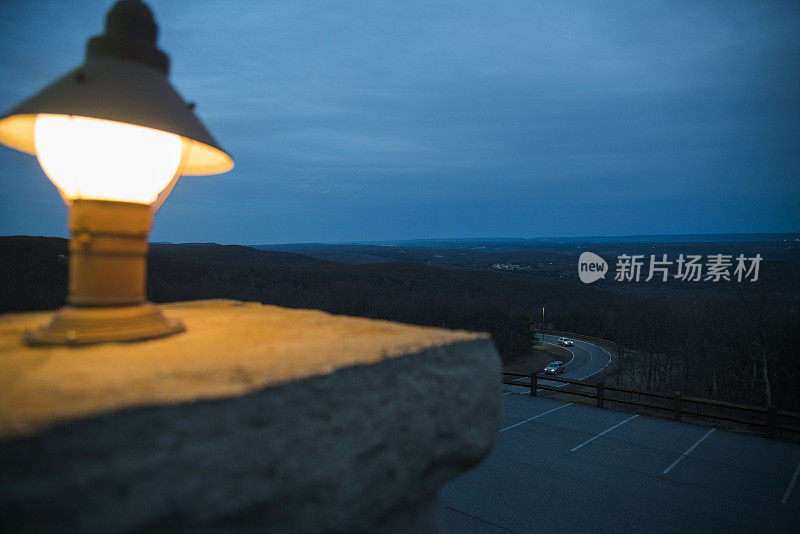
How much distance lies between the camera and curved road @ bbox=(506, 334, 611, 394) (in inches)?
1077

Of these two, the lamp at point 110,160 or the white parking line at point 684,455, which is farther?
the white parking line at point 684,455

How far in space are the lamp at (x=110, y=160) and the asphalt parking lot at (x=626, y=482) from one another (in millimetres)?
6137

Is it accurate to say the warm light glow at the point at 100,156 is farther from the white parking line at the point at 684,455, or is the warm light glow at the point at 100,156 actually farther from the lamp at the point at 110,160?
the white parking line at the point at 684,455

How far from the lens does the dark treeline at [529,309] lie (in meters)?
22.6

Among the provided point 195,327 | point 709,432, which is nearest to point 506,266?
point 709,432

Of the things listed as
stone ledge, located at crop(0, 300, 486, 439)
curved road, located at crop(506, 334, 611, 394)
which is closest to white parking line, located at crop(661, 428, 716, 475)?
stone ledge, located at crop(0, 300, 486, 439)

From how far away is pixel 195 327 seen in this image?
1.40 metres

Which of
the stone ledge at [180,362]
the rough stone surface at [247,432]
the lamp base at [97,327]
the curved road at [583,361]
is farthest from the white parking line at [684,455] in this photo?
the curved road at [583,361]

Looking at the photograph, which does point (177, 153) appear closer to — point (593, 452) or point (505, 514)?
point (505, 514)

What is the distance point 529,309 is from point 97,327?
53.1 m

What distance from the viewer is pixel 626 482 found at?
742 cm

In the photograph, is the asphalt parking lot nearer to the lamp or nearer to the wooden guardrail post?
the wooden guardrail post

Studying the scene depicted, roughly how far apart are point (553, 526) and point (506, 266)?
301 ft

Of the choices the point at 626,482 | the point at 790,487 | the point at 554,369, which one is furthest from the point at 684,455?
the point at 554,369
